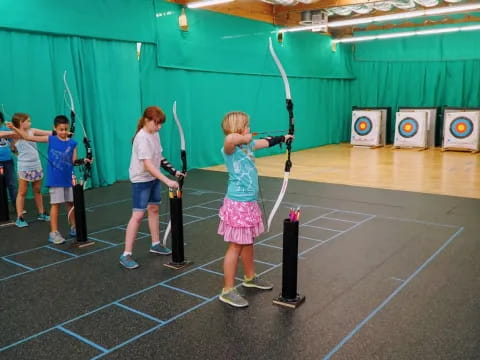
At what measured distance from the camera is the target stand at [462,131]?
9.51 m

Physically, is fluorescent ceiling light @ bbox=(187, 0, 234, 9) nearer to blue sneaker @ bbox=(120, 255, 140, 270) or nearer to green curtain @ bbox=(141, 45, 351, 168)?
green curtain @ bbox=(141, 45, 351, 168)

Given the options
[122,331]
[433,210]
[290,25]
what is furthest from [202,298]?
[290,25]

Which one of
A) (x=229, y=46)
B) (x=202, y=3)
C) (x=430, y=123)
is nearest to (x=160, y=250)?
(x=202, y=3)

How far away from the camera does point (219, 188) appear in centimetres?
598

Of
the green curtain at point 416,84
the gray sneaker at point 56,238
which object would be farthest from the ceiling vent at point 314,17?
the gray sneaker at point 56,238

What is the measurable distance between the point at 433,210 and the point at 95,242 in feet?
10.7

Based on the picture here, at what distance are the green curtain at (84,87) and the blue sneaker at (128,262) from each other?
9.16 feet

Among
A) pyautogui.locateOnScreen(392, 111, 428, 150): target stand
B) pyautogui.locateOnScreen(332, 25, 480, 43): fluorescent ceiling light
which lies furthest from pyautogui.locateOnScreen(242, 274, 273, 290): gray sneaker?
pyautogui.locateOnScreen(332, 25, 480, 43): fluorescent ceiling light

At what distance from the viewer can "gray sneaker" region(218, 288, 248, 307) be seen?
245 centimetres

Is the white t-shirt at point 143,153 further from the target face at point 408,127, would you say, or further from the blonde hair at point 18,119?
the target face at point 408,127

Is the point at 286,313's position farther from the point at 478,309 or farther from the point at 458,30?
the point at 458,30

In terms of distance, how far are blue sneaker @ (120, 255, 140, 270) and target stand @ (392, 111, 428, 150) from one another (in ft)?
28.4

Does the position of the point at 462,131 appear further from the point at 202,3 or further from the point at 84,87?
the point at 84,87

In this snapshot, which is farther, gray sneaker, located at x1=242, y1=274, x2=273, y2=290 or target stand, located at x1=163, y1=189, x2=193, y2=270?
target stand, located at x1=163, y1=189, x2=193, y2=270
